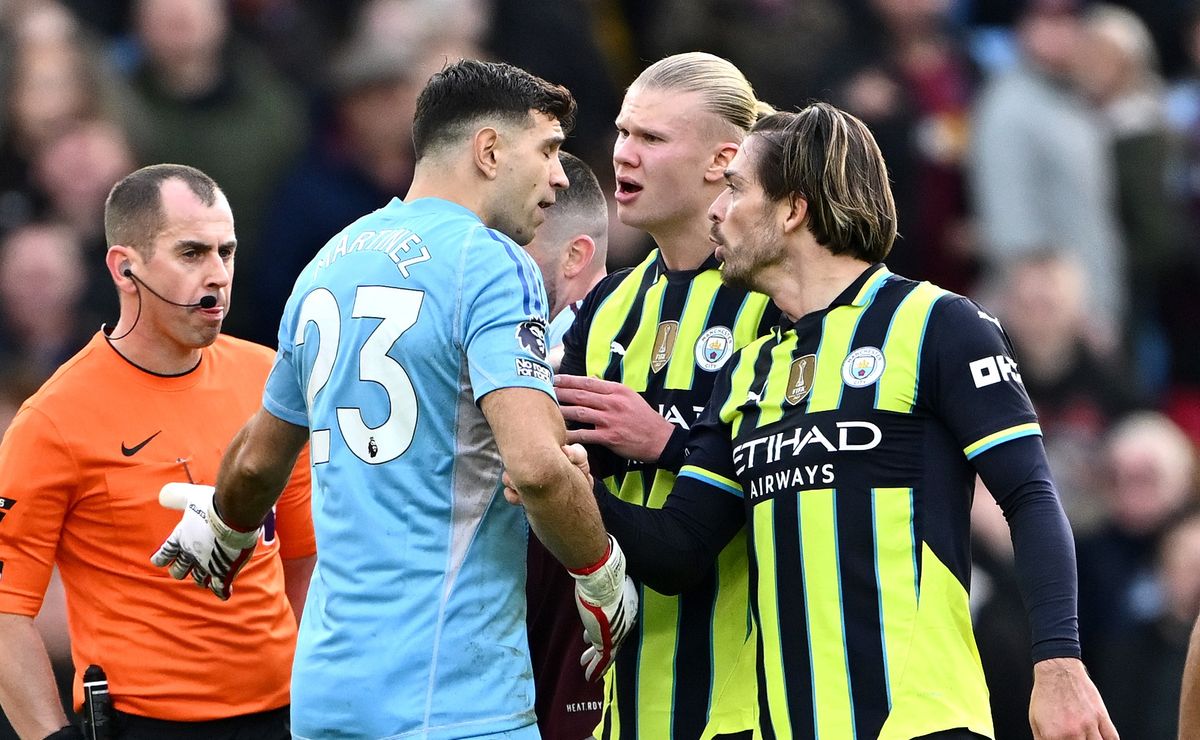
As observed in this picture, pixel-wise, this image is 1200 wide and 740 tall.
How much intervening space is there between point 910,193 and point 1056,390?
136 centimetres

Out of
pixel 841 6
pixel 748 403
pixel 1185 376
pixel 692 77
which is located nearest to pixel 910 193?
pixel 841 6

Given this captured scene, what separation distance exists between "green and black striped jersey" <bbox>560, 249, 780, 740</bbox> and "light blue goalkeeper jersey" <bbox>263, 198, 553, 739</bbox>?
1.82 feet

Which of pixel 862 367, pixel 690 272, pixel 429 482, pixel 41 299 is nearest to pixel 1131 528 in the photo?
pixel 690 272

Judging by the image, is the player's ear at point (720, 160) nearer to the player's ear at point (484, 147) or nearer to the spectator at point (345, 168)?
the player's ear at point (484, 147)

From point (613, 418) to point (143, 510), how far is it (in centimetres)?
145

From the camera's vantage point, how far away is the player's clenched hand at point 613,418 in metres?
4.48

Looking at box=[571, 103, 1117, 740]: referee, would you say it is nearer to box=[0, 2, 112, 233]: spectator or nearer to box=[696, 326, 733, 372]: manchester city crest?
box=[696, 326, 733, 372]: manchester city crest

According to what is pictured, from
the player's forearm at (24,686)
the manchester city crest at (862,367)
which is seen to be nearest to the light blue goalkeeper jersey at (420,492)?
the manchester city crest at (862,367)

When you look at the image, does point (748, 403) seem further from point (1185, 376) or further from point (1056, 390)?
point (1185, 376)

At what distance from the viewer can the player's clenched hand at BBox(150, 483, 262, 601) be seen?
4.53 m

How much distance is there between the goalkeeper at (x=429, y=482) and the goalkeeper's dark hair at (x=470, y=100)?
192 mm

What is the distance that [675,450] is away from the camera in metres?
4.57

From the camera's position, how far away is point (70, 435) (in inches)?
195

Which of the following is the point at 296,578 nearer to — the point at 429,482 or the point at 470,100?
the point at 429,482
